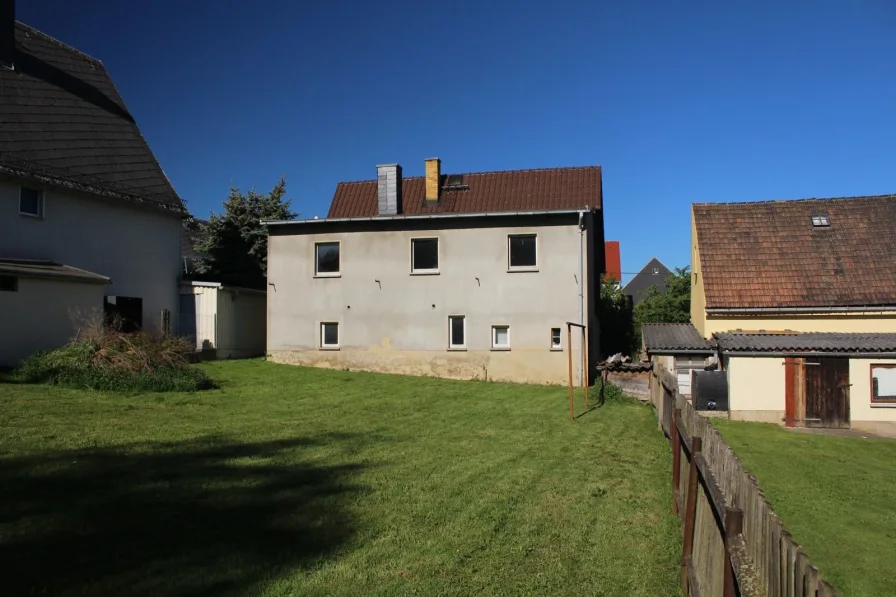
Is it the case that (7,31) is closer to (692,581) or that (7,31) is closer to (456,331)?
(456,331)

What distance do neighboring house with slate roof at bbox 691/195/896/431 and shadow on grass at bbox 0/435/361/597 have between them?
13.8 m

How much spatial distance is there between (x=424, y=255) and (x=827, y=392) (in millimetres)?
12519

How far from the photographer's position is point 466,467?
846 cm

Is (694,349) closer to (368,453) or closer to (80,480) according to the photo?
(368,453)

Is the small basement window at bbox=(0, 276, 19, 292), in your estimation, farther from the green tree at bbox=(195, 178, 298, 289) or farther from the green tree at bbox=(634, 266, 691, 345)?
the green tree at bbox=(634, 266, 691, 345)

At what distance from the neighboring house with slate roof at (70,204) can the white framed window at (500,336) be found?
10634 millimetres

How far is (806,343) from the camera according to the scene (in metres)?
17.7

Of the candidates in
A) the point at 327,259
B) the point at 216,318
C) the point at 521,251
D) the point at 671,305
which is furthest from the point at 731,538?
the point at 671,305

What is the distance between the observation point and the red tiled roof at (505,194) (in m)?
24.4

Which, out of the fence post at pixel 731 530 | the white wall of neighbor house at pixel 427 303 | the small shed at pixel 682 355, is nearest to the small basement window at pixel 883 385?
the small shed at pixel 682 355

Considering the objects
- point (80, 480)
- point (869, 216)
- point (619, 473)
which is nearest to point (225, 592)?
point (80, 480)

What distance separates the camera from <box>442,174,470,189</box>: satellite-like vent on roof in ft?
85.3

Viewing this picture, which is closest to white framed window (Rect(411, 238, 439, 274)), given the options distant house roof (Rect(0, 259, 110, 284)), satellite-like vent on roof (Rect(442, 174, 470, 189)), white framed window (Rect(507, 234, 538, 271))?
white framed window (Rect(507, 234, 538, 271))

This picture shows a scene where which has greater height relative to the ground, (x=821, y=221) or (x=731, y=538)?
(x=821, y=221)
